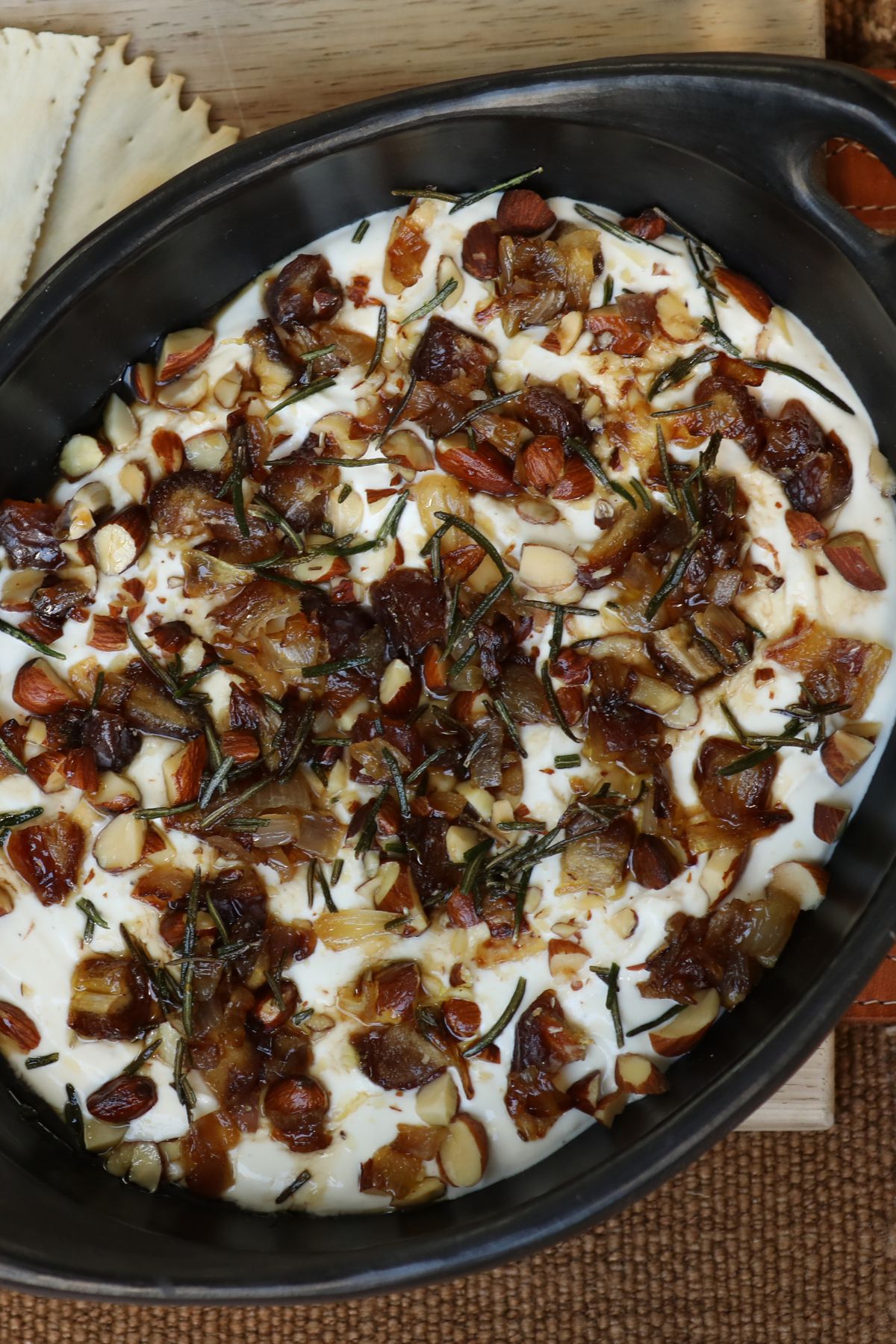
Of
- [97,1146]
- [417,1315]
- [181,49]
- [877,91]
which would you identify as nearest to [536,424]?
[877,91]

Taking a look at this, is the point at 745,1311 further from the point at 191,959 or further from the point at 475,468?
the point at 475,468

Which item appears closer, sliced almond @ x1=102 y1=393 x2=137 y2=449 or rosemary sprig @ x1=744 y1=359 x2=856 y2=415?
rosemary sprig @ x1=744 y1=359 x2=856 y2=415

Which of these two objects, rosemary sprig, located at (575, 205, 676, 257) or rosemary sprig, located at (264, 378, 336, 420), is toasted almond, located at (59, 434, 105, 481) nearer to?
rosemary sprig, located at (264, 378, 336, 420)

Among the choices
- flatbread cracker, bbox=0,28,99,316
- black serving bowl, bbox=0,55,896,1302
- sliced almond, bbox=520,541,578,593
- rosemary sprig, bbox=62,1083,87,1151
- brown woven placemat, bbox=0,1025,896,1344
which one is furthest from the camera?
brown woven placemat, bbox=0,1025,896,1344

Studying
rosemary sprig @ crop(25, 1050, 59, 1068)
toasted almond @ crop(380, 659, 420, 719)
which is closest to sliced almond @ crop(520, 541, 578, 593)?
toasted almond @ crop(380, 659, 420, 719)

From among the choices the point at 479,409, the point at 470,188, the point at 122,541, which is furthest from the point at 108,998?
the point at 470,188
